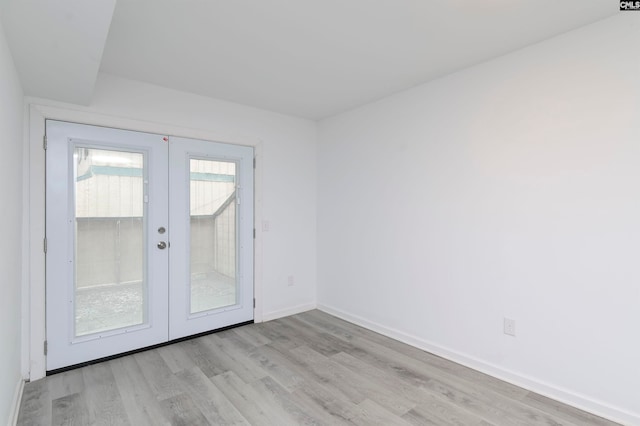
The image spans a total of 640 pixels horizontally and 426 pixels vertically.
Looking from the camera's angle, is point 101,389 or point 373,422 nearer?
point 373,422

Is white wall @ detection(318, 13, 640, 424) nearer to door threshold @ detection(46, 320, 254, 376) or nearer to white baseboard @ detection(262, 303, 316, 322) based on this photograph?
white baseboard @ detection(262, 303, 316, 322)

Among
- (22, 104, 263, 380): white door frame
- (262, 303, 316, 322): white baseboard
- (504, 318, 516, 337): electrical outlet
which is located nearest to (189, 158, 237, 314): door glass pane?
(262, 303, 316, 322): white baseboard

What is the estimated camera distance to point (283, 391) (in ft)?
7.84

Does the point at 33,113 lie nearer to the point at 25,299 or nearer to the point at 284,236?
the point at 25,299

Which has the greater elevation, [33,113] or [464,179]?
[33,113]

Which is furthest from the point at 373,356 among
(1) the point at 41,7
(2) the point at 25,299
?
(1) the point at 41,7

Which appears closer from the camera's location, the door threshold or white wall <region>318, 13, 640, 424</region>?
white wall <region>318, 13, 640, 424</region>

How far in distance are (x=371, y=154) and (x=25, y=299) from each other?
3.33 m

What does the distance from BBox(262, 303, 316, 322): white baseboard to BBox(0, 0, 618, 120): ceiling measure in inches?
102

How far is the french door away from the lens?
2658mm

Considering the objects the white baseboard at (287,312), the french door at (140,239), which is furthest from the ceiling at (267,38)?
the white baseboard at (287,312)

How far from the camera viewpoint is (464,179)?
9.19 feet

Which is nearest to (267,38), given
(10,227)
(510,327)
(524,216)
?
(10,227)

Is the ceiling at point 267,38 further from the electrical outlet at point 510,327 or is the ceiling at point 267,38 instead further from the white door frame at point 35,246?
the electrical outlet at point 510,327
